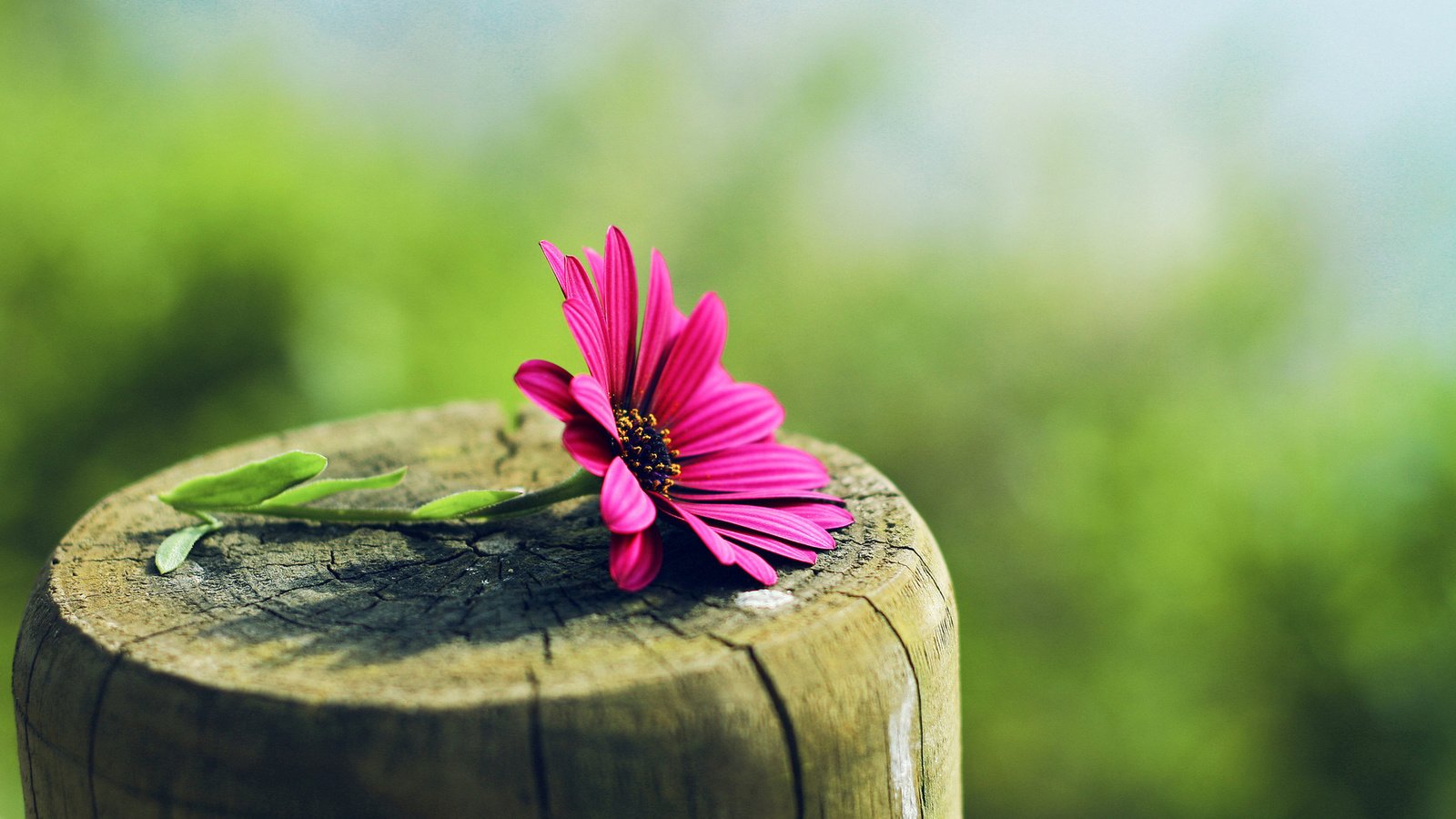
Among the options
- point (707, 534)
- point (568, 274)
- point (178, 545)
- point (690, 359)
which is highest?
point (568, 274)

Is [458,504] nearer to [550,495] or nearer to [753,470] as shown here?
[550,495]

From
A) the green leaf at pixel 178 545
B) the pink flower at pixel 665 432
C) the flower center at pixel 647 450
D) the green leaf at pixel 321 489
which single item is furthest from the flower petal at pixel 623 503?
the green leaf at pixel 178 545

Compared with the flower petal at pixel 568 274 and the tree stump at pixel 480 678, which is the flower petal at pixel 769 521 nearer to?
the tree stump at pixel 480 678

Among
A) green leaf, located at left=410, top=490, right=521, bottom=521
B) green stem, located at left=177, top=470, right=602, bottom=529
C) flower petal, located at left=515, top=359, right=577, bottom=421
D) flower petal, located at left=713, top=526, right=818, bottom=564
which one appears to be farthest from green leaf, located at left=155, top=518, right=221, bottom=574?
flower petal, located at left=713, top=526, right=818, bottom=564

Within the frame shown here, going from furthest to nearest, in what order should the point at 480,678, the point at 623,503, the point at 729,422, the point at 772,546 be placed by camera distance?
the point at 729,422
the point at 772,546
the point at 623,503
the point at 480,678

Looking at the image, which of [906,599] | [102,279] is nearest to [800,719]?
[906,599]

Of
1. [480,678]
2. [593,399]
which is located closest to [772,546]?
[593,399]
